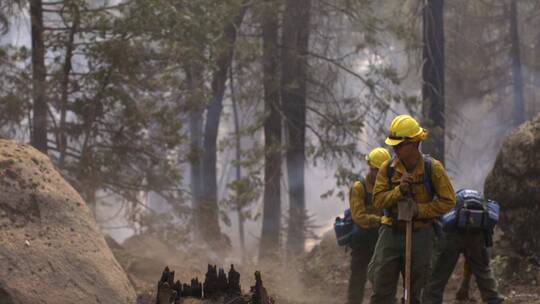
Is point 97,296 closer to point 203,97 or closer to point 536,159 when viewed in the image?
point 536,159

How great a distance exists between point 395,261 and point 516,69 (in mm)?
19550

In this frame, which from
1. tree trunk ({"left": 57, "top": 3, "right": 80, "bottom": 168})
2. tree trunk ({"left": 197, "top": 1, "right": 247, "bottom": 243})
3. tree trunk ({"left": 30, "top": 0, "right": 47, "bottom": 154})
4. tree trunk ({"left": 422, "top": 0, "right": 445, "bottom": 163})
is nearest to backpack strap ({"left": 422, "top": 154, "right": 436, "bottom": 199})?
tree trunk ({"left": 57, "top": 3, "right": 80, "bottom": 168})

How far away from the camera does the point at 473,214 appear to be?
Result: 8055 millimetres

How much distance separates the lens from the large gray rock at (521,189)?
35.7ft

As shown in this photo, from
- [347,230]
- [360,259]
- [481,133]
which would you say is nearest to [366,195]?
[347,230]

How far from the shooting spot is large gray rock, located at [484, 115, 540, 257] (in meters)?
10.9

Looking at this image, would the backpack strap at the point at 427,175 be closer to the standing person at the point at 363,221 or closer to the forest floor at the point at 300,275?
the standing person at the point at 363,221

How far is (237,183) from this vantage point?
57.9 ft

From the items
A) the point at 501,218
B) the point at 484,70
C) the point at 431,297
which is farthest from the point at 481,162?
the point at 431,297

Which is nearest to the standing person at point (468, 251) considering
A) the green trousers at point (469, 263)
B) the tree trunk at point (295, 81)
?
the green trousers at point (469, 263)

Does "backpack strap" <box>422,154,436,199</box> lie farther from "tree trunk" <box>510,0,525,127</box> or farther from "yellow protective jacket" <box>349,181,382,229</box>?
"tree trunk" <box>510,0,525,127</box>

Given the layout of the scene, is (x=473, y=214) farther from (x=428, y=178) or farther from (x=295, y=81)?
(x=295, y=81)

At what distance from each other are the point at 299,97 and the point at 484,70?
941 centimetres

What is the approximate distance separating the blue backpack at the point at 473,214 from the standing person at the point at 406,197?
1.38 metres
